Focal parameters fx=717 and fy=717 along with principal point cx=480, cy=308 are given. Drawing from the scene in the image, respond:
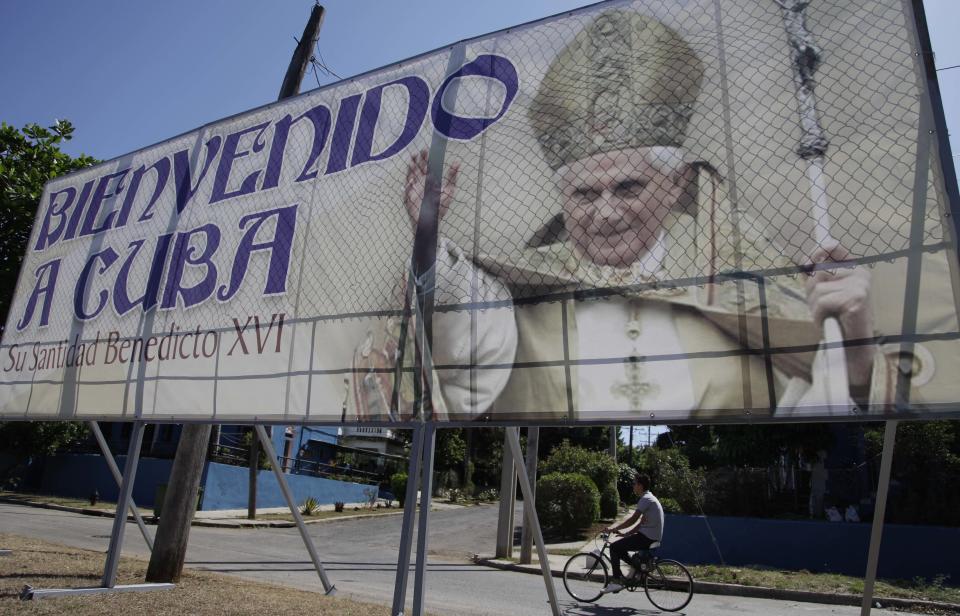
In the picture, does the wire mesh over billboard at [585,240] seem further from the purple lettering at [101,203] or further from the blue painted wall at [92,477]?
the blue painted wall at [92,477]

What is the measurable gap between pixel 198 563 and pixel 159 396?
5925 millimetres

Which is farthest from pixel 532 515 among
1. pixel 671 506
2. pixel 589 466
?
pixel 589 466

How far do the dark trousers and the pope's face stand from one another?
5.72 metres

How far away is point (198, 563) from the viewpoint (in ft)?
37.0

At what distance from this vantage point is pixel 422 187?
17.7 feet

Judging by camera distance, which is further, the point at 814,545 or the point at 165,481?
the point at 165,481

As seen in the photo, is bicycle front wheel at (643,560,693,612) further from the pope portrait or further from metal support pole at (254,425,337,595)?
Answer: the pope portrait

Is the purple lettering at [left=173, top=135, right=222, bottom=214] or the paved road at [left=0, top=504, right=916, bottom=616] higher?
the purple lettering at [left=173, top=135, right=222, bottom=214]

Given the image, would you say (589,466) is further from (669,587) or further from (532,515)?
(532,515)

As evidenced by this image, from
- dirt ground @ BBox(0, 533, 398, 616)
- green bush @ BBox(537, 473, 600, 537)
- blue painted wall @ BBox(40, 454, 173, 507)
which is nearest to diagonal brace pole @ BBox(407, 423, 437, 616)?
dirt ground @ BBox(0, 533, 398, 616)

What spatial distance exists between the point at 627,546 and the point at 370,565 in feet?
18.5

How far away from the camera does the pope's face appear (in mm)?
4375

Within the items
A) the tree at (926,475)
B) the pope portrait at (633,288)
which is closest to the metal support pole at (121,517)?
the pope portrait at (633,288)

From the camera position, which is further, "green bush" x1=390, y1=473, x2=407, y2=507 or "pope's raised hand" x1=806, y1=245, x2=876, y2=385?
"green bush" x1=390, y1=473, x2=407, y2=507
